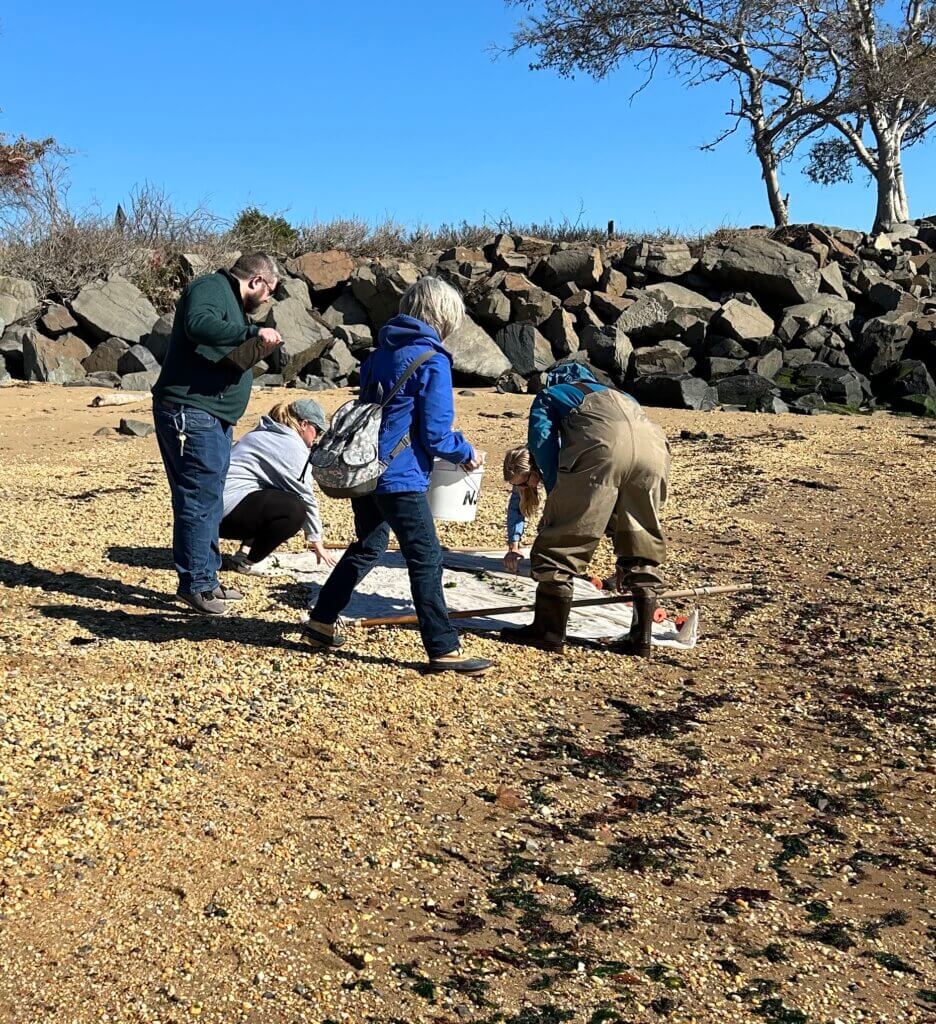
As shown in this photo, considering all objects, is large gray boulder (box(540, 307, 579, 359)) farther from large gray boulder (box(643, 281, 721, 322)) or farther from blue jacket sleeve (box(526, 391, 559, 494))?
blue jacket sleeve (box(526, 391, 559, 494))

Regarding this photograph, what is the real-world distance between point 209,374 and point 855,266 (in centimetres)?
1765

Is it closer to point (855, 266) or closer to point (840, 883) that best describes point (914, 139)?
point (855, 266)

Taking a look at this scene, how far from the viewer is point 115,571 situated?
6359 millimetres

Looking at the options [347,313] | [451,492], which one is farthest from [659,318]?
[451,492]

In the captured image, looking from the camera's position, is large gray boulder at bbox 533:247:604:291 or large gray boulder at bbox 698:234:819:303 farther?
large gray boulder at bbox 533:247:604:291

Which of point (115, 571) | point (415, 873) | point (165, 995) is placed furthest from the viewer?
point (115, 571)

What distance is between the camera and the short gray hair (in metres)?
4.47

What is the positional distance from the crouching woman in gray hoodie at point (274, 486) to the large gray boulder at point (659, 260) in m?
14.3

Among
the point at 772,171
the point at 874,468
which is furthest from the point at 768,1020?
the point at 772,171

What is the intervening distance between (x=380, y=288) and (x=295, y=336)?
8.29ft

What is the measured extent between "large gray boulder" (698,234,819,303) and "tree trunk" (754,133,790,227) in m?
5.09

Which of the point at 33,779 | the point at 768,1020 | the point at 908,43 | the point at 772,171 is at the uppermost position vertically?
the point at 908,43

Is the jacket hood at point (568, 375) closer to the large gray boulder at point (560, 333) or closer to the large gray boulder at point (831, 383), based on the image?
the large gray boulder at point (831, 383)

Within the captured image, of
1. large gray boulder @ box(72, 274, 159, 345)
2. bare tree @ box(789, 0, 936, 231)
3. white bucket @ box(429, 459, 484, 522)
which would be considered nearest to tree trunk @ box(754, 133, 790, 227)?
bare tree @ box(789, 0, 936, 231)
